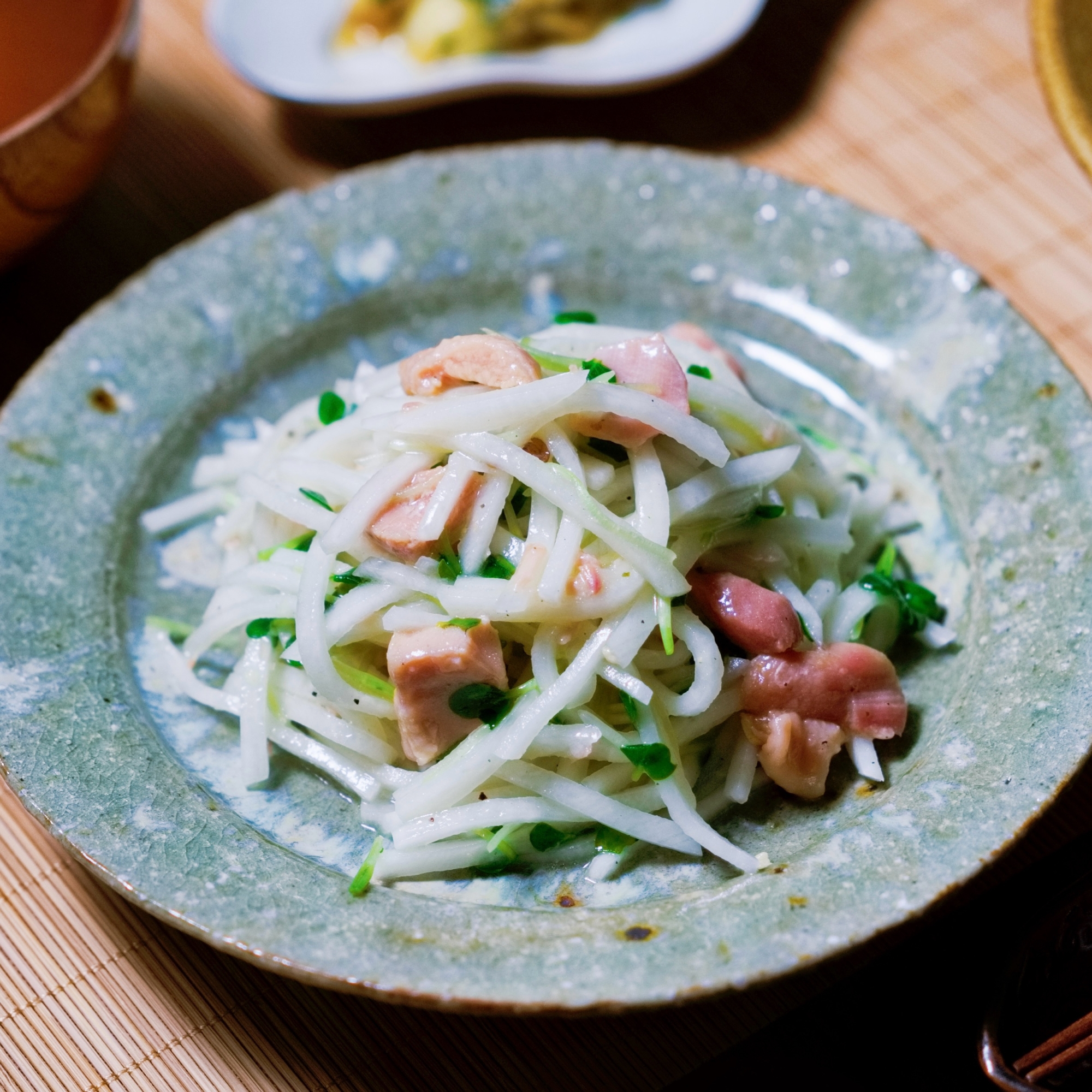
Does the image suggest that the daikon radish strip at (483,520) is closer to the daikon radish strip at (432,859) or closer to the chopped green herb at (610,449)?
the chopped green herb at (610,449)

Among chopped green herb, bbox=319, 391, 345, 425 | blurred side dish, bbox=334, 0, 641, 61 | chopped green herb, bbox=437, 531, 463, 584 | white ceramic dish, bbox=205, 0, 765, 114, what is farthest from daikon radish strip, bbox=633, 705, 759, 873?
blurred side dish, bbox=334, 0, 641, 61

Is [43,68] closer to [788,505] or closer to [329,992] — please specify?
[788,505]

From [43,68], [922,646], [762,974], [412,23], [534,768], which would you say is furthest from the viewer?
[412,23]

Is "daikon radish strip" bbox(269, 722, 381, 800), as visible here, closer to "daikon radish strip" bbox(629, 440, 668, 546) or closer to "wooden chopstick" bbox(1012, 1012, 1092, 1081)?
"daikon radish strip" bbox(629, 440, 668, 546)

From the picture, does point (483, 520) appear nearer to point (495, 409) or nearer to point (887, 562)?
point (495, 409)

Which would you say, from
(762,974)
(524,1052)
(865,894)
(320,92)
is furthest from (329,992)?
(320,92)

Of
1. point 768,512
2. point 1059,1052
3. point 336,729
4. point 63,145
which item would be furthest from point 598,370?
point 63,145
